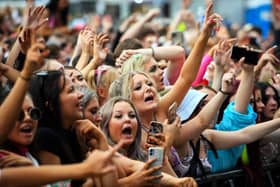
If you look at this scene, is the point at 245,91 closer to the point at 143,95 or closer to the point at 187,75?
the point at 187,75

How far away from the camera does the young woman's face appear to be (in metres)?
5.91

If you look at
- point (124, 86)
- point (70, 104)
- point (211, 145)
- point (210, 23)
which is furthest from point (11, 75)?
point (211, 145)

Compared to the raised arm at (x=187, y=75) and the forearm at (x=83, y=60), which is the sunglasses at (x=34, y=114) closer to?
the raised arm at (x=187, y=75)

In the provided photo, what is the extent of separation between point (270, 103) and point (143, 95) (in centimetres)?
208

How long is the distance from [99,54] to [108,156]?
11.4 ft

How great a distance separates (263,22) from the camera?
22.2 m

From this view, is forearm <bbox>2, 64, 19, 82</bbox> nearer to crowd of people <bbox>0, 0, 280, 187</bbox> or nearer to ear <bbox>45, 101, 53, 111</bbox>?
crowd of people <bbox>0, 0, 280, 187</bbox>

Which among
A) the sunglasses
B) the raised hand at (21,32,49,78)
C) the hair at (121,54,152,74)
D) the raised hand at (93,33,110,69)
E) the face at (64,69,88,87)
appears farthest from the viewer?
the raised hand at (93,33,110,69)

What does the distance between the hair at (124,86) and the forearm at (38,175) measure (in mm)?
2248

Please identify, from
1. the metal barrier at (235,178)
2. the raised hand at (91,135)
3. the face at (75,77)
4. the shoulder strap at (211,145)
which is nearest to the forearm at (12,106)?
the raised hand at (91,135)

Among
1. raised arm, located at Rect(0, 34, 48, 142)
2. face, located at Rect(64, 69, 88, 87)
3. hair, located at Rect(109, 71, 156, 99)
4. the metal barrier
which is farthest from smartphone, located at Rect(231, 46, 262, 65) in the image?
raised arm, located at Rect(0, 34, 48, 142)

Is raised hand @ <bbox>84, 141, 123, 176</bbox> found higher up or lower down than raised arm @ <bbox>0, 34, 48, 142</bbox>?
lower down

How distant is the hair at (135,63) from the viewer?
713cm

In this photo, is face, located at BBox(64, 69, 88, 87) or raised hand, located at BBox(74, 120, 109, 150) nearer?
raised hand, located at BBox(74, 120, 109, 150)
